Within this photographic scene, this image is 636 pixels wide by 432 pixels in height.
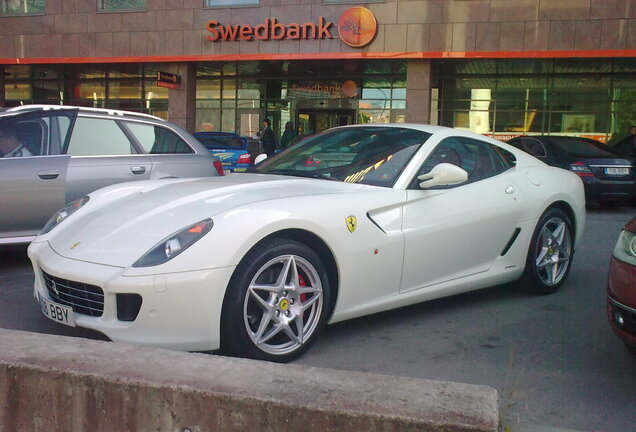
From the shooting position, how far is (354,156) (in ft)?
15.0

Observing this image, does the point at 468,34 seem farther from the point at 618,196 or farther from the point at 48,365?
the point at 48,365

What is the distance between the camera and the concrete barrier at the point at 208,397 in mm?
2260

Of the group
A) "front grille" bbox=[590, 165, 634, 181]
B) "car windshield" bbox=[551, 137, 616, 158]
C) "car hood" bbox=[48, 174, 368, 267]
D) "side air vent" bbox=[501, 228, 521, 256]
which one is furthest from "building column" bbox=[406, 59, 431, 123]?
"car hood" bbox=[48, 174, 368, 267]

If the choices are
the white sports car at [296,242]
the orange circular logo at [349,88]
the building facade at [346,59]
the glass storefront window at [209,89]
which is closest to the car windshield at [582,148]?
the building facade at [346,59]

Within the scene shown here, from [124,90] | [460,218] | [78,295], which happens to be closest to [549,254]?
[460,218]

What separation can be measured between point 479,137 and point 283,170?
5.28 feet

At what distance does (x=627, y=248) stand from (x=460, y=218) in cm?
123

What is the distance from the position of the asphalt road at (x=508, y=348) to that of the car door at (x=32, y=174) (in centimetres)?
50

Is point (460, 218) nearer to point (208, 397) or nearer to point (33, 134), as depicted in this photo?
point (208, 397)

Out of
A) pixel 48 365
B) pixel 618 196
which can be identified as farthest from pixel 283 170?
pixel 618 196

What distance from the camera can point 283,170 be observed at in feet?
15.4

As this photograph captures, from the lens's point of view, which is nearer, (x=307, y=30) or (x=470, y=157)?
(x=470, y=157)

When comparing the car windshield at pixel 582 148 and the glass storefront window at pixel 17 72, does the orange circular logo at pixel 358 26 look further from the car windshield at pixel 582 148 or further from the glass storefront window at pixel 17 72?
the glass storefront window at pixel 17 72

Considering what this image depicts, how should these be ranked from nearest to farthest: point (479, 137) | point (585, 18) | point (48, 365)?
point (48, 365) < point (479, 137) < point (585, 18)
